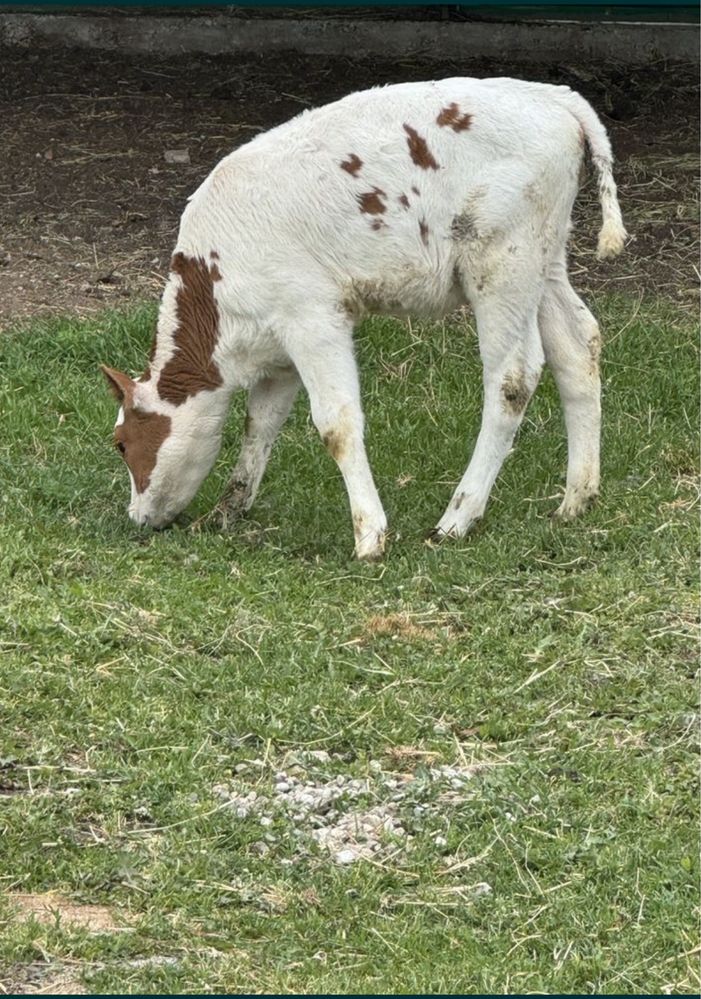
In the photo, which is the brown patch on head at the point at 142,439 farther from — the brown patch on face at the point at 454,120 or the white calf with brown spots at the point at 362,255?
the brown patch on face at the point at 454,120

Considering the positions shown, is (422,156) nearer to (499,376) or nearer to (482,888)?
(499,376)

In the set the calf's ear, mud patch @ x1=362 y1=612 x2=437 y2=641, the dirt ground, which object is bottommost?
the dirt ground

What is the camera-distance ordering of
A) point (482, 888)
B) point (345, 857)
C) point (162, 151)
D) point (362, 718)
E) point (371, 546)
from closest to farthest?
1. point (482, 888)
2. point (345, 857)
3. point (362, 718)
4. point (371, 546)
5. point (162, 151)

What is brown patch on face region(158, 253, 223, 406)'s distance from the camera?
784cm

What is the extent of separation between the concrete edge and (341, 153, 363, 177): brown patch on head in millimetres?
7886

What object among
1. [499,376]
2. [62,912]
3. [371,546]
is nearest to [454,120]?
[499,376]

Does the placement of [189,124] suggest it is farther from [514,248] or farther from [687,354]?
[514,248]

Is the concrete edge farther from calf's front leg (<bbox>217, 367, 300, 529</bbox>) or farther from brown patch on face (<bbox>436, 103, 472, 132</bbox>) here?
brown patch on face (<bbox>436, 103, 472, 132</bbox>)

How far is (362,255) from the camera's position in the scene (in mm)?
7594

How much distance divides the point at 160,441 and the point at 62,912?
138 inches

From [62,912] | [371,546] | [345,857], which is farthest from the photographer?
[371,546]

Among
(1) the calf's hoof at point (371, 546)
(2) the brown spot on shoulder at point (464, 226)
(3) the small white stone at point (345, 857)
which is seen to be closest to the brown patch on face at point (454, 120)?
(2) the brown spot on shoulder at point (464, 226)

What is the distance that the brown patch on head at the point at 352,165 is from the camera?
7.62m

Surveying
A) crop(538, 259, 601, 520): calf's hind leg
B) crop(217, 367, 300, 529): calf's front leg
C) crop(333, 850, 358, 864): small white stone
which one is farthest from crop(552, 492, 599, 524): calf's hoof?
crop(333, 850, 358, 864): small white stone
